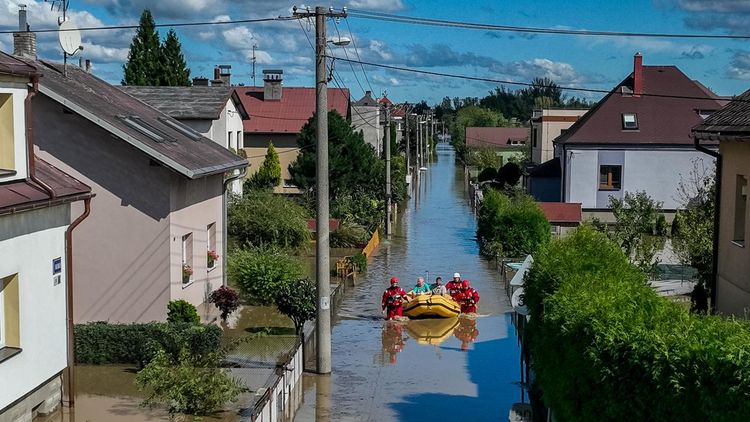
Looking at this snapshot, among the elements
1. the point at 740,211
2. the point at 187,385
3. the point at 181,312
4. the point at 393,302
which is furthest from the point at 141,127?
the point at 740,211

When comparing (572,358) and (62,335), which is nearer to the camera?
(572,358)

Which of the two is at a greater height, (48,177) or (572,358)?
(48,177)

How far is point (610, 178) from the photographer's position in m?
47.0

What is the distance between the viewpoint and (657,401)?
9.27 meters

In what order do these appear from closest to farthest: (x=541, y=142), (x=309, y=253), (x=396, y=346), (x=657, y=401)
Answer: (x=657, y=401) → (x=396, y=346) → (x=309, y=253) → (x=541, y=142)

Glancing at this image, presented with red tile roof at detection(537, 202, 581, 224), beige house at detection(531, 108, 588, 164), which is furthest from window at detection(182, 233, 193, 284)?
beige house at detection(531, 108, 588, 164)

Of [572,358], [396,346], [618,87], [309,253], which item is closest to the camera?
[572,358]

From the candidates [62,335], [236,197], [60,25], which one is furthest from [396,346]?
[236,197]

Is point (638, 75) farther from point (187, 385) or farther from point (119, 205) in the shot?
point (187, 385)

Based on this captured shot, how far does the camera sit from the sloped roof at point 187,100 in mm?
35491

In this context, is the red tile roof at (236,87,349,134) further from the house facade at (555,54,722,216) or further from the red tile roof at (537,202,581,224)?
the red tile roof at (537,202,581,224)

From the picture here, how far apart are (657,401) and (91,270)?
14.1m

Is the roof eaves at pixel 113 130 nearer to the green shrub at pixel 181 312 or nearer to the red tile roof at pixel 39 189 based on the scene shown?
the green shrub at pixel 181 312

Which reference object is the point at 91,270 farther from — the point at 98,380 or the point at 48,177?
the point at 48,177
